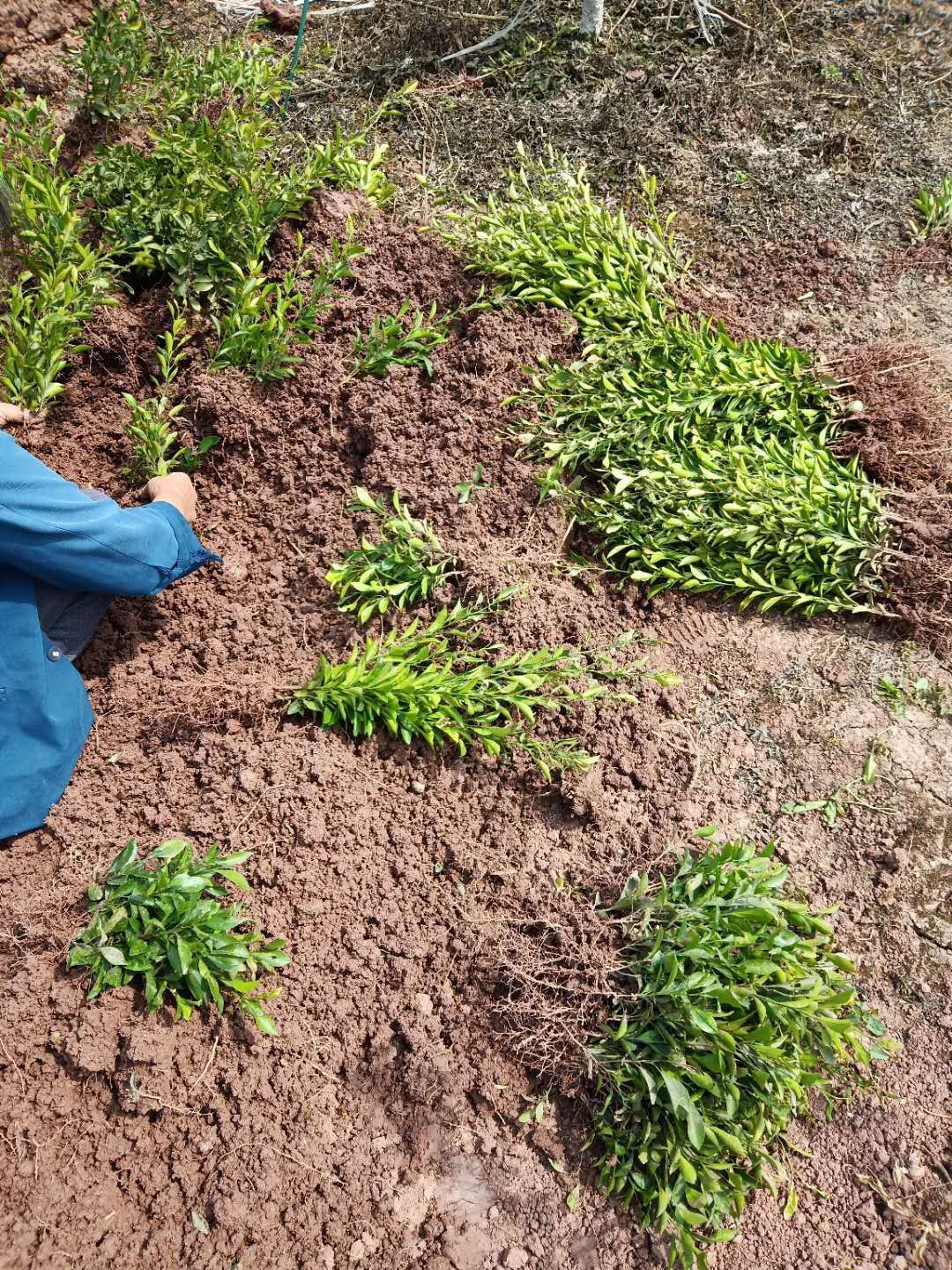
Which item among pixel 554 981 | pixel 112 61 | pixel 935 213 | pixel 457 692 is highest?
pixel 112 61

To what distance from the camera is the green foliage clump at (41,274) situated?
11.1 feet

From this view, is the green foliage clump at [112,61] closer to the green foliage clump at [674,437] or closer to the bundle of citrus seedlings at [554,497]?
the bundle of citrus seedlings at [554,497]

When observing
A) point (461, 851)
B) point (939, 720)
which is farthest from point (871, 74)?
Result: point (461, 851)

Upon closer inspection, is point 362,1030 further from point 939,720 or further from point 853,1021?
point 939,720

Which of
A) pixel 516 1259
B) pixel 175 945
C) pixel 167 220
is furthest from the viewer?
pixel 167 220

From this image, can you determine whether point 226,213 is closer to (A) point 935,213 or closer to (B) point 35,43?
(B) point 35,43

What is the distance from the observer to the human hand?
3135 mm

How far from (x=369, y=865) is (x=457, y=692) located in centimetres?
58

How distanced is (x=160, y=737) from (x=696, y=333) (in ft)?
8.31

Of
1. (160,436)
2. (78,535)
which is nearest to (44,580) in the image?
(78,535)

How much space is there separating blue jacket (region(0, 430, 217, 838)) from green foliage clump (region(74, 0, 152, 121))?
2.59 metres

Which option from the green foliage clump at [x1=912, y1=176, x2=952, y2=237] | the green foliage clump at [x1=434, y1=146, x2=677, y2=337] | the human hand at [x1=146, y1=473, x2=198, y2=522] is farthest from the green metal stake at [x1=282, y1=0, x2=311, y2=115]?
the green foliage clump at [x1=912, y1=176, x2=952, y2=237]

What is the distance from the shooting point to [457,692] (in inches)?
108

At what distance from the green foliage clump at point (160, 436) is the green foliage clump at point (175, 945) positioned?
1536 mm
